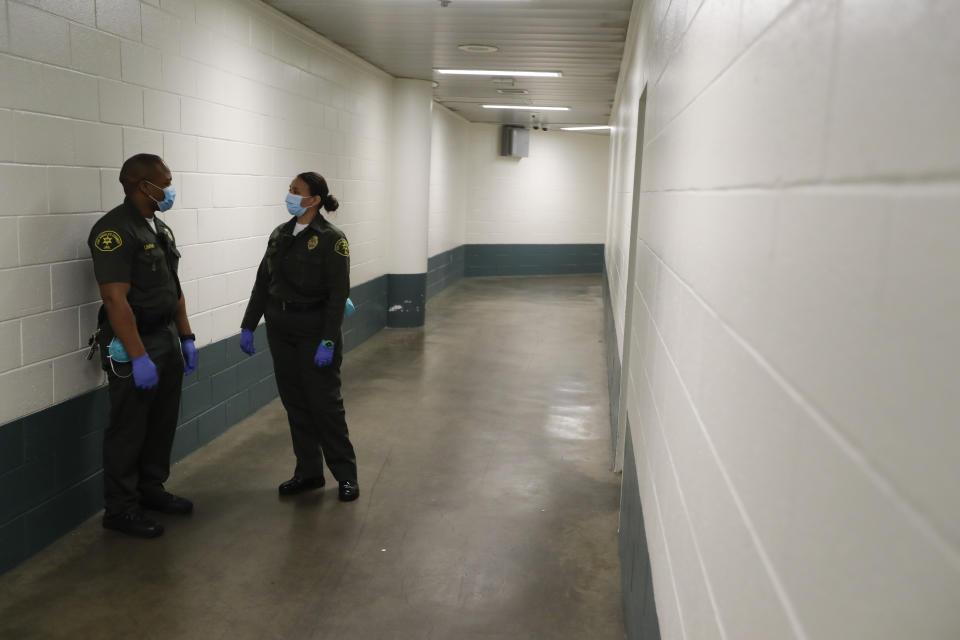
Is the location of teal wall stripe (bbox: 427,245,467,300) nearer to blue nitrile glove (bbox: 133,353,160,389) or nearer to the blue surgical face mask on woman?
Answer: the blue surgical face mask on woman

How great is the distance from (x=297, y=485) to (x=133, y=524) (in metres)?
0.88

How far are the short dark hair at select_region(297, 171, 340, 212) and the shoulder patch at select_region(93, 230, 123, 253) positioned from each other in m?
0.95

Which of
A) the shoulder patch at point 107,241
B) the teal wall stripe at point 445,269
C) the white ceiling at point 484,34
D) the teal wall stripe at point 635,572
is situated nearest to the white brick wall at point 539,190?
the teal wall stripe at point 445,269

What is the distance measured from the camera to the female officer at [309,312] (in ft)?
13.1

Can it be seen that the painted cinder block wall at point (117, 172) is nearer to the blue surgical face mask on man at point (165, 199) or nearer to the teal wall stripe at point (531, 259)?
the blue surgical face mask on man at point (165, 199)

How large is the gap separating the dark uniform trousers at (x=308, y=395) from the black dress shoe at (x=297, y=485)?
34 millimetres

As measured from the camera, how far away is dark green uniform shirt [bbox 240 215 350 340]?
399 cm

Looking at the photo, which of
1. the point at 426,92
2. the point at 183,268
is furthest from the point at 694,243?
the point at 426,92

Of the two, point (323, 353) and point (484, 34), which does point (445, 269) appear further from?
point (323, 353)

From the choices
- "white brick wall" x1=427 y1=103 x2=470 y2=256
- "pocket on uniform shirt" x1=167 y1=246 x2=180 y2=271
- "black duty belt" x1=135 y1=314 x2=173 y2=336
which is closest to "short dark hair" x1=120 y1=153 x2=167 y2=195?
"pocket on uniform shirt" x1=167 y1=246 x2=180 y2=271

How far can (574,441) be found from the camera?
5422 mm

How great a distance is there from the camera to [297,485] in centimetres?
430

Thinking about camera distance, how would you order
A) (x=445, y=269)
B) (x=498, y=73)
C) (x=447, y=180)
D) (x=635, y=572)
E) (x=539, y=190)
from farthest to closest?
(x=539, y=190) → (x=445, y=269) → (x=447, y=180) → (x=498, y=73) → (x=635, y=572)

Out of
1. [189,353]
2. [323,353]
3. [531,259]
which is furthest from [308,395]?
[531,259]
